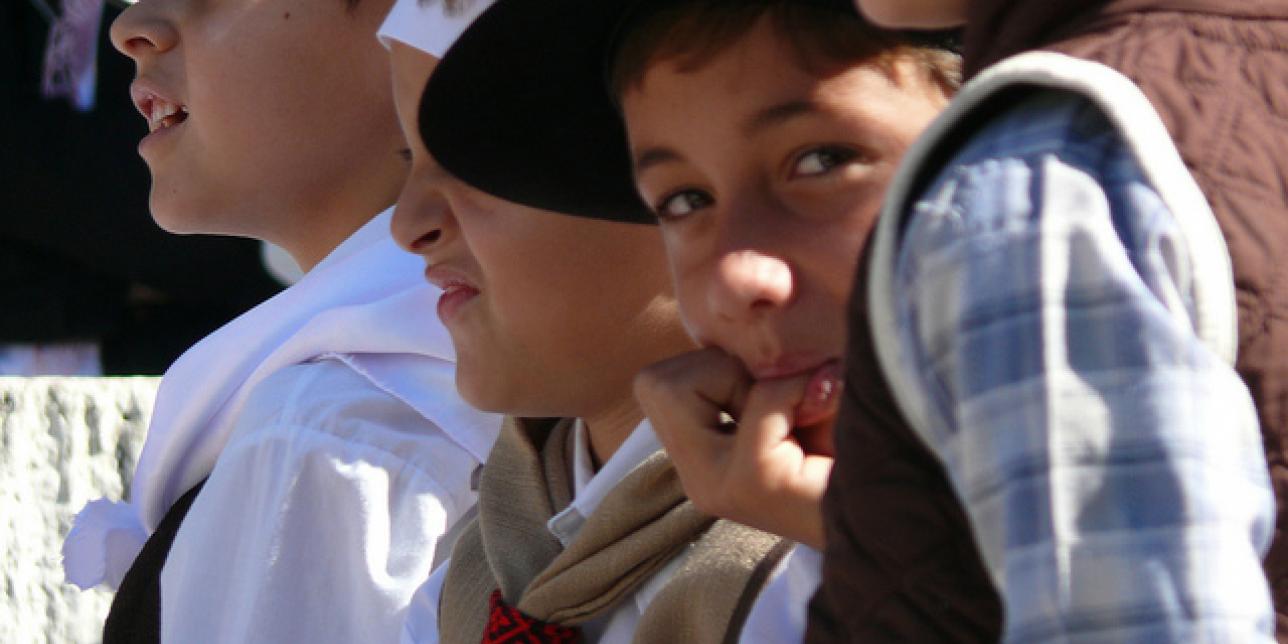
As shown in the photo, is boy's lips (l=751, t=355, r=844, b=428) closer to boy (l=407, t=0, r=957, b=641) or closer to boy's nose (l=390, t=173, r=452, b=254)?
boy (l=407, t=0, r=957, b=641)

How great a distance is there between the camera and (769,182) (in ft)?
4.52

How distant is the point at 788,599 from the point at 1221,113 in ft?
2.08

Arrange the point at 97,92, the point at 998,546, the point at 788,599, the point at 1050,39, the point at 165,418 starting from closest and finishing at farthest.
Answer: the point at 998,546
the point at 1050,39
the point at 788,599
the point at 165,418
the point at 97,92

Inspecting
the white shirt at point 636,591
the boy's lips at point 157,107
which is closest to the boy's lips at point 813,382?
the white shirt at point 636,591

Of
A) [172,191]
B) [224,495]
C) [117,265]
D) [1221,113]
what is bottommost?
[117,265]

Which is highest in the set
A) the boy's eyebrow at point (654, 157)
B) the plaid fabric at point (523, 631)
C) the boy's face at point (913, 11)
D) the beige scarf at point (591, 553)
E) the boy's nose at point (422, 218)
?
the boy's face at point (913, 11)

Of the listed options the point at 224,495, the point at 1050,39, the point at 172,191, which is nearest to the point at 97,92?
the point at 172,191

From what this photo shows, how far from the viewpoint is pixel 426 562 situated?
2.34 m

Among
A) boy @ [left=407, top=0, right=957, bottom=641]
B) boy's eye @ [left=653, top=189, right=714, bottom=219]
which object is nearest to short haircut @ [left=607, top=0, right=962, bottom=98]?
boy @ [left=407, top=0, right=957, bottom=641]

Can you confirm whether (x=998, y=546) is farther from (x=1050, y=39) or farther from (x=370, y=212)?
(x=370, y=212)

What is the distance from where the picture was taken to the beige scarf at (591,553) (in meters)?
1.55

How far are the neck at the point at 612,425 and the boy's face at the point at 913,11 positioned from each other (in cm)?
85

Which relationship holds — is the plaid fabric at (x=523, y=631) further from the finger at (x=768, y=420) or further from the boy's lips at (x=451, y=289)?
the finger at (x=768, y=420)

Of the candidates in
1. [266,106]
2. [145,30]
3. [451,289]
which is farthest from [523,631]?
[145,30]
